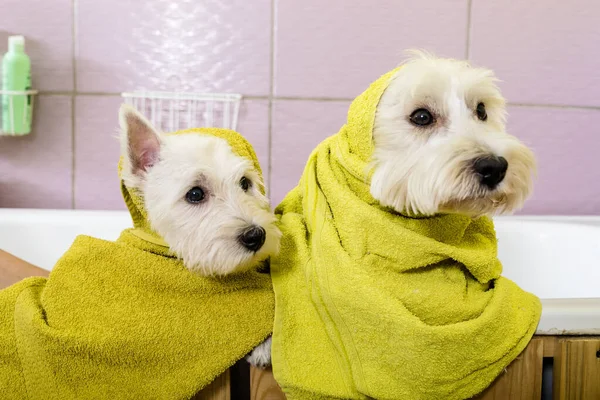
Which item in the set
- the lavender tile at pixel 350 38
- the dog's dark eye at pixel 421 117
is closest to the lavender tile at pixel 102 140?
the lavender tile at pixel 350 38

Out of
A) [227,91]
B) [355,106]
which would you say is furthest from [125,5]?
[355,106]

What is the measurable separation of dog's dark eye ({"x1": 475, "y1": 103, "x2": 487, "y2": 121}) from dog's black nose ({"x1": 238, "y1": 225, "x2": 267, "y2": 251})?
0.37 metres

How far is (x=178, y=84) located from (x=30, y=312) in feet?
3.05

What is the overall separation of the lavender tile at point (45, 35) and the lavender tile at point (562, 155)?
128cm

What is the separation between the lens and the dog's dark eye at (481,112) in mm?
786

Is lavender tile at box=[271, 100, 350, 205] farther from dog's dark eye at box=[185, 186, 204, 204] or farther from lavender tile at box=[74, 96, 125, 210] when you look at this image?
dog's dark eye at box=[185, 186, 204, 204]

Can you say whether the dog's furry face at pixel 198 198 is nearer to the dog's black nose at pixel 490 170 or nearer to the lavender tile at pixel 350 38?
the dog's black nose at pixel 490 170

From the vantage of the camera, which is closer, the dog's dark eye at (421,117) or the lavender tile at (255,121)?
the dog's dark eye at (421,117)

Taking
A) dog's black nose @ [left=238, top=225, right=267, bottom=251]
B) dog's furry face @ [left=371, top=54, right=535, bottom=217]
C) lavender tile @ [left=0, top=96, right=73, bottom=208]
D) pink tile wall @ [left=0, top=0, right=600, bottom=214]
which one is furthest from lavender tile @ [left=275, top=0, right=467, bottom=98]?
dog's black nose @ [left=238, top=225, right=267, bottom=251]

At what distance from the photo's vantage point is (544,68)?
5.08ft

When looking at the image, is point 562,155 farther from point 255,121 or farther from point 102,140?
point 102,140

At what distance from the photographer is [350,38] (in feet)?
4.88

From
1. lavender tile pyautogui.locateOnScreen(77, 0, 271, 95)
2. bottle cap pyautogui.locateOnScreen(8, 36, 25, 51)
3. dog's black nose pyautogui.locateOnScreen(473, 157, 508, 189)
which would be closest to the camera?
dog's black nose pyautogui.locateOnScreen(473, 157, 508, 189)

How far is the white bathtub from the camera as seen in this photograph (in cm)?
136
